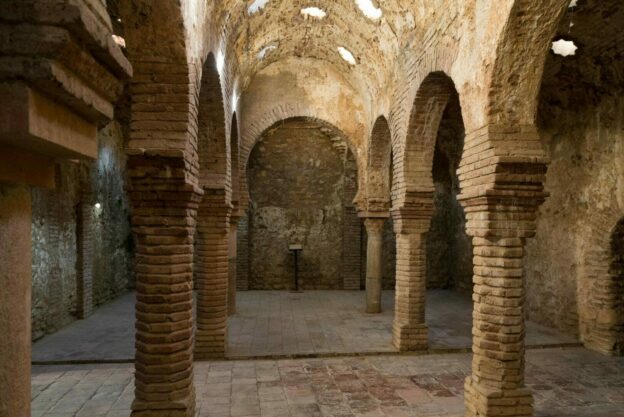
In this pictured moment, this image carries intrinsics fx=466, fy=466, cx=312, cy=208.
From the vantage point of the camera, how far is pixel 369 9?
26.5 feet

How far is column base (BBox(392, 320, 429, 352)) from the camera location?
8180 millimetres

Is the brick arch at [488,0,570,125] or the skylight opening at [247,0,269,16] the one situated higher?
the skylight opening at [247,0,269,16]

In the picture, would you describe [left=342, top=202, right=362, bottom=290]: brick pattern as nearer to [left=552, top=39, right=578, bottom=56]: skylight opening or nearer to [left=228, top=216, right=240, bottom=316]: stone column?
[left=228, top=216, right=240, bottom=316]: stone column

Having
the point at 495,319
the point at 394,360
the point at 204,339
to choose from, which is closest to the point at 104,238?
the point at 204,339

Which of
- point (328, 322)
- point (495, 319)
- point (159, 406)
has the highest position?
point (495, 319)

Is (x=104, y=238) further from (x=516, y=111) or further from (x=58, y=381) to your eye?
(x=516, y=111)

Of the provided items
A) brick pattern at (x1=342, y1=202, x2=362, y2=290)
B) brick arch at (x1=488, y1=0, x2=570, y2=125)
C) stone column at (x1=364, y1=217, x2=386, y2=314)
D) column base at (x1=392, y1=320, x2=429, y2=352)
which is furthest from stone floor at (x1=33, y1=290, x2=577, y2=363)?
brick arch at (x1=488, y1=0, x2=570, y2=125)

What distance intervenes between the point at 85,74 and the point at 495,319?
4.72 m

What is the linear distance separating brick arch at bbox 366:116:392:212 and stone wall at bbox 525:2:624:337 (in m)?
3.36

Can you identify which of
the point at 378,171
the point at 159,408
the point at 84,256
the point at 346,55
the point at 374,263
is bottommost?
the point at 159,408

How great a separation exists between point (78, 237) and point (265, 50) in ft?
19.9

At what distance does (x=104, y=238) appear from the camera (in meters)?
12.7

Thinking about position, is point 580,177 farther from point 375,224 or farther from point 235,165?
point 235,165

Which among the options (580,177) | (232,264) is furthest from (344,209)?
(580,177)
